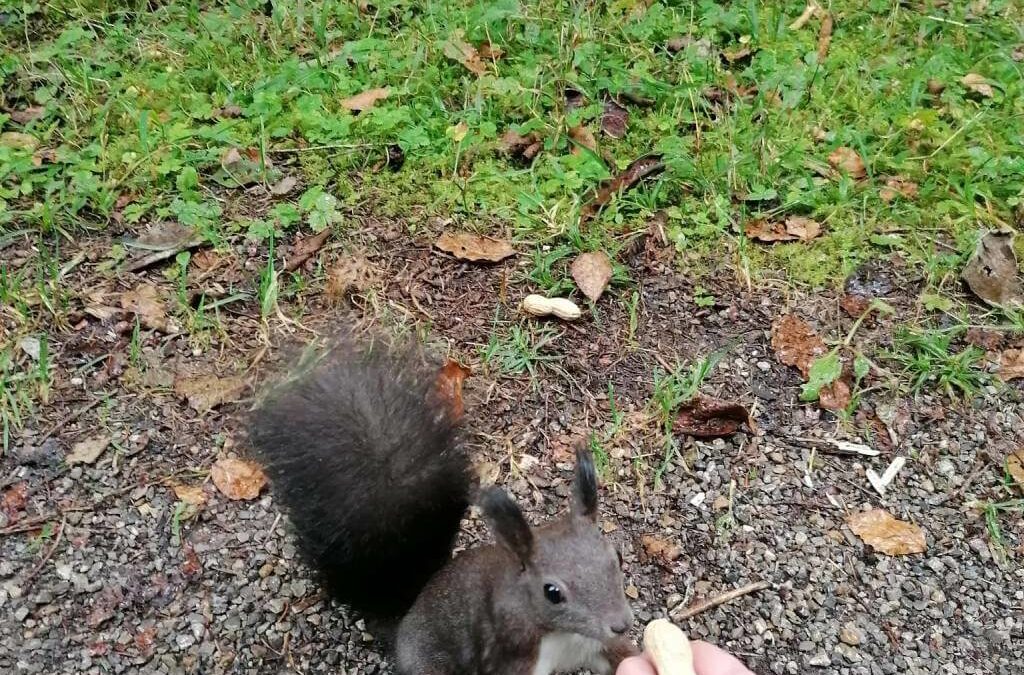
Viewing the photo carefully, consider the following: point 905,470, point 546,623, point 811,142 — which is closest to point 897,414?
point 905,470

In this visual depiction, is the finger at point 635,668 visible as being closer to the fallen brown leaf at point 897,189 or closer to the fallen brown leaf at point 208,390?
the fallen brown leaf at point 208,390

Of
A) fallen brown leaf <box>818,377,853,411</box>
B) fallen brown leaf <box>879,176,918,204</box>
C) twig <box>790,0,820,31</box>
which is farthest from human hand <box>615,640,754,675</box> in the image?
twig <box>790,0,820,31</box>

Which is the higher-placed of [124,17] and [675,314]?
[124,17]

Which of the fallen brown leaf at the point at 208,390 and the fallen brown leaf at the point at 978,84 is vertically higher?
the fallen brown leaf at the point at 978,84

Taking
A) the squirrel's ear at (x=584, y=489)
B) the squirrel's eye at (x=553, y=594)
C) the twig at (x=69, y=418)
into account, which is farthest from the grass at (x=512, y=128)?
the squirrel's eye at (x=553, y=594)

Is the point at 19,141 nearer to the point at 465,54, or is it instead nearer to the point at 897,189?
the point at 465,54

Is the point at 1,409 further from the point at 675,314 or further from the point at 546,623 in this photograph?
the point at 675,314
